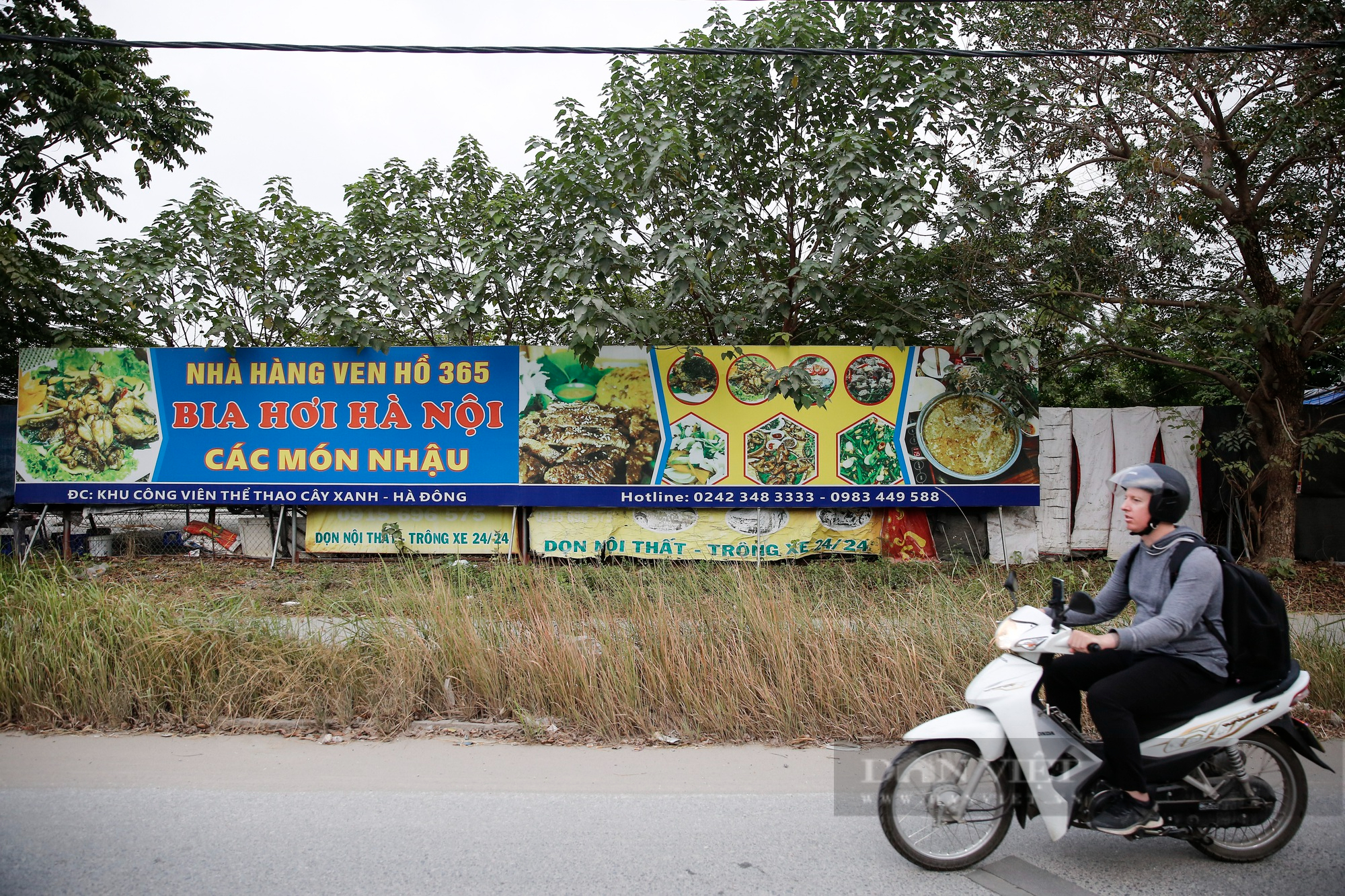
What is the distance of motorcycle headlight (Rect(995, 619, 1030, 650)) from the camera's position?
348 cm

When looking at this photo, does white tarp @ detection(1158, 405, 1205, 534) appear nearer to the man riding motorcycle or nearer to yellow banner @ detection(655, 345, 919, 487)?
yellow banner @ detection(655, 345, 919, 487)

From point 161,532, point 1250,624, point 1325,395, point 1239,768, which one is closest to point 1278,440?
point 1325,395

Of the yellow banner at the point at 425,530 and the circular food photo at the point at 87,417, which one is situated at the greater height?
the circular food photo at the point at 87,417

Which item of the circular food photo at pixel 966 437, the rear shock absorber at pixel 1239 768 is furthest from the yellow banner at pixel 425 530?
the rear shock absorber at pixel 1239 768

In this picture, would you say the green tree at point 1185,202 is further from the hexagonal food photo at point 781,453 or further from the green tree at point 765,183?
the hexagonal food photo at point 781,453

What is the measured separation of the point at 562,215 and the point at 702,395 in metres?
2.77

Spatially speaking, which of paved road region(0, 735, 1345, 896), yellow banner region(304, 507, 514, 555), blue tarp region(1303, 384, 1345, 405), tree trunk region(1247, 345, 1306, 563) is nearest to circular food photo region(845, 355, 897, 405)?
tree trunk region(1247, 345, 1306, 563)

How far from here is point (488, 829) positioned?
159 inches

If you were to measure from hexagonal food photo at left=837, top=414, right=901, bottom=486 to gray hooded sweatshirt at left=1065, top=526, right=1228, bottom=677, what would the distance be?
672 cm

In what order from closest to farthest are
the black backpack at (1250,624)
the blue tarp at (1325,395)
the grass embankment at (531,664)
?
1. the black backpack at (1250,624)
2. the grass embankment at (531,664)
3. the blue tarp at (1325,395)

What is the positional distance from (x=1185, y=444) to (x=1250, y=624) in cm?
864

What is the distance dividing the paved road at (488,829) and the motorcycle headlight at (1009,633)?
100 cm

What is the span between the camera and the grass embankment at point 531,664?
5.44 m

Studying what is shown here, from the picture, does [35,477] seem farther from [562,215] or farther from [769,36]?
[769,36]
